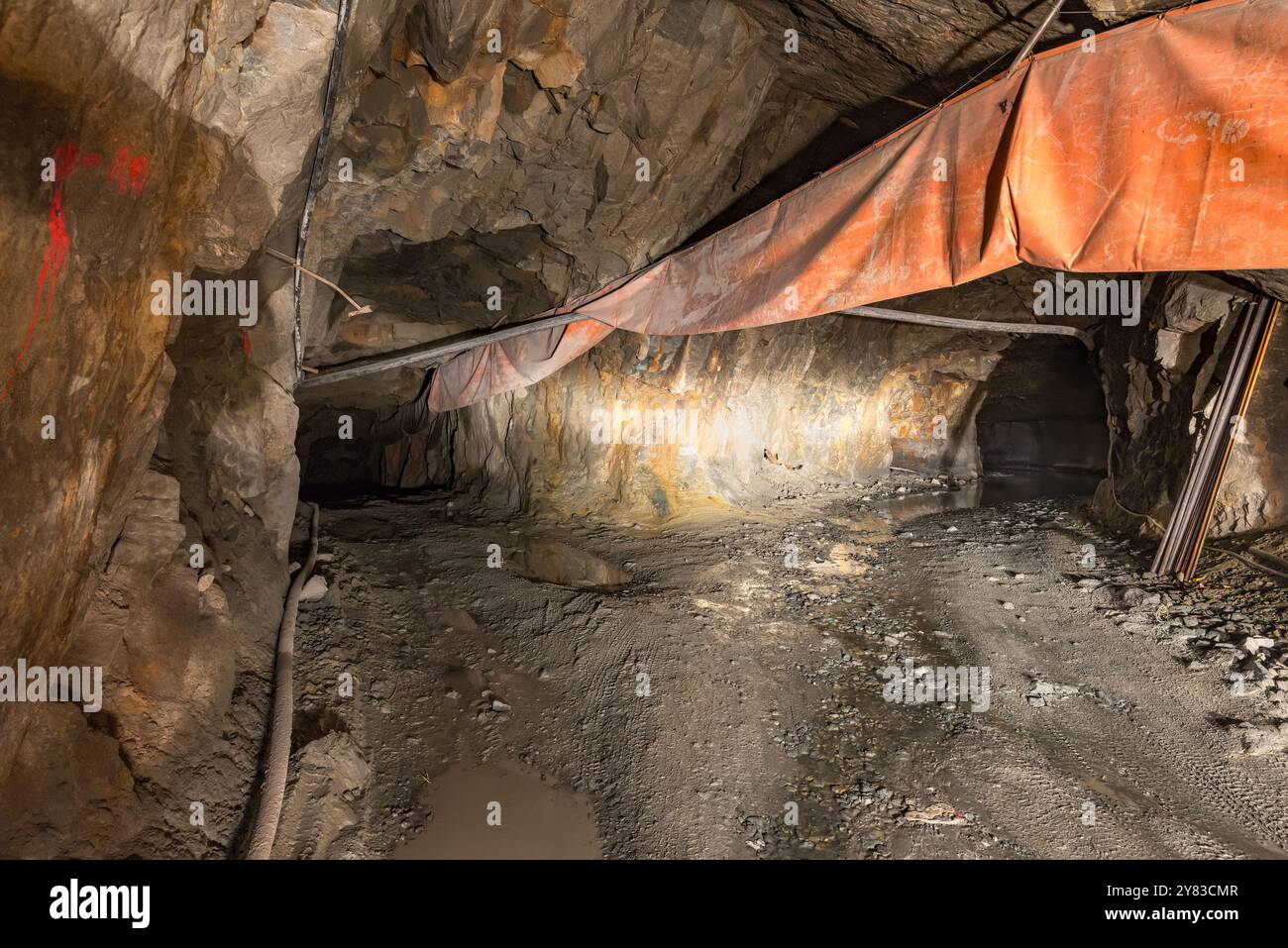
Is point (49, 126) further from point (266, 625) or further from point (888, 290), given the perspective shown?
point (888, 290)

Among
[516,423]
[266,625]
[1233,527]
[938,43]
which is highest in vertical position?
[938,43]

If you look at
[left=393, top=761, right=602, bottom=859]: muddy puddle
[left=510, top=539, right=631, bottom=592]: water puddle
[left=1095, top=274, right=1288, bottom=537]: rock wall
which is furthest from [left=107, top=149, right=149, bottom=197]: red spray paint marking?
[left=1095, top=274, right=1288, bottom=537]: rock wall

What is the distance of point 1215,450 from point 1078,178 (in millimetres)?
4302

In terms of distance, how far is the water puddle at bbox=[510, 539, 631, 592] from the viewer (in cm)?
647

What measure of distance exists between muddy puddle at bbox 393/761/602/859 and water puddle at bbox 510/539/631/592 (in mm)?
2642

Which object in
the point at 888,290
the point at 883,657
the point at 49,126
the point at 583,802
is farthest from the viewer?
the point at 883,657

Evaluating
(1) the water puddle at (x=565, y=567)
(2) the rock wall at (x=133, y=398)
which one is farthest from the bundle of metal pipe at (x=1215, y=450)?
(2) the rock wall at (x=133, y=398)

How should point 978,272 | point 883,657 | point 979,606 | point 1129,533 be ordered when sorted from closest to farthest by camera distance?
point 978,272, point 883,657, point 979,606, point 1129,533

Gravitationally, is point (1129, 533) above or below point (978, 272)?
below

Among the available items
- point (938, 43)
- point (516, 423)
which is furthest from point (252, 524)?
point (938, 43)

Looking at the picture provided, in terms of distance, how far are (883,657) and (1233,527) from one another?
3.97 metres

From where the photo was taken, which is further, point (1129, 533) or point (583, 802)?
point (1129, 533)

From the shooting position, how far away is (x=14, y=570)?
7.64 feet

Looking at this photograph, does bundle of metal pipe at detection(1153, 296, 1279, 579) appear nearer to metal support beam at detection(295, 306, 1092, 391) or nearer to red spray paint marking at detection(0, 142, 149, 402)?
metal support beam at detection(295, 306, 1092, 391)
